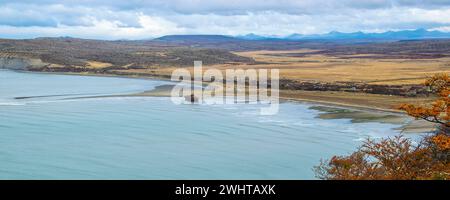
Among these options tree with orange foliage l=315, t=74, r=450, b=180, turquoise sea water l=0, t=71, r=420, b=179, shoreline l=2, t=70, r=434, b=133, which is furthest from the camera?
shoreline l=2, t=70, r=434, b=133

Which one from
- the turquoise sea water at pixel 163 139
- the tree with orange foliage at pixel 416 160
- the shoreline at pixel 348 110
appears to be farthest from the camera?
the shoreline at pixel 348 110

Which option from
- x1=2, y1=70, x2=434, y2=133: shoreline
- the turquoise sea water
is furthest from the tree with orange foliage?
x1=2, y1=70, x2=434, y2=133: shoreline

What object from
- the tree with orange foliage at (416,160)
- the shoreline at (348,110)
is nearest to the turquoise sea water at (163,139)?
the shoreline at (348,110)

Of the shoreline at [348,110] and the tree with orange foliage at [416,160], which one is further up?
the tree with orange foliage at [416,160]

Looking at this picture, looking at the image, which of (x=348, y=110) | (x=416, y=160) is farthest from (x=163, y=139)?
(x=416, y=160)

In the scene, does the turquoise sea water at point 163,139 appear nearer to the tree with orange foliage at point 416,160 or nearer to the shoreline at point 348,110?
the shoreline at point 348,110

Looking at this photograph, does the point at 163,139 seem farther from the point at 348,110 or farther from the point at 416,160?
the point at 416,160

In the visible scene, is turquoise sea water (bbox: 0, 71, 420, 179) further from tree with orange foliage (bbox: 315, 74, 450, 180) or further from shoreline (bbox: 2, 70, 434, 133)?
tree with orange foliage (bbox: 315, 74, 450, 180)

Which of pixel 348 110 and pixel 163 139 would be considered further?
pixel 348 110
